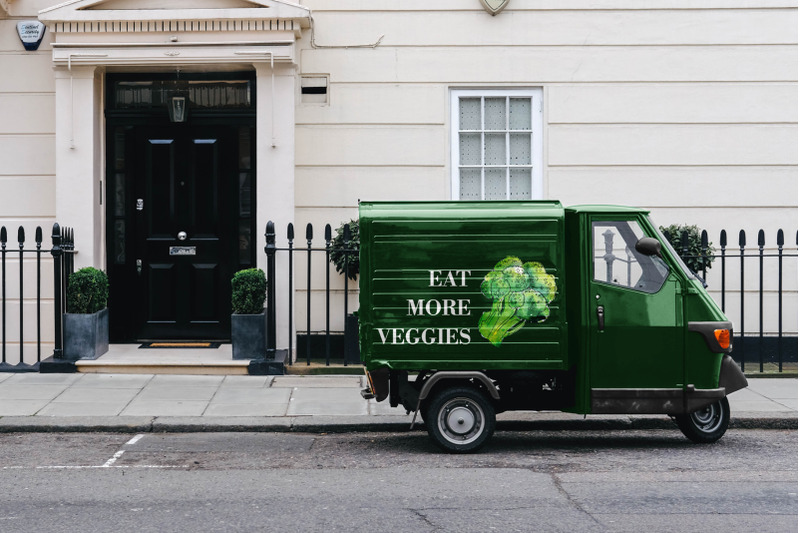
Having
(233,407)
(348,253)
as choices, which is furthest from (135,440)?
(348,253)

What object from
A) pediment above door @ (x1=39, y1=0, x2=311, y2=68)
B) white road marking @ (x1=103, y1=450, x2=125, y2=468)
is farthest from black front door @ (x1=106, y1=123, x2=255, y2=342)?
white road marking @ (x1=103, y1=450, x2=125, y2=468)

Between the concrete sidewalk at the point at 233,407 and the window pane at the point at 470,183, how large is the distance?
2867 mm

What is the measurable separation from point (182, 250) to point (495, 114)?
4279 mm

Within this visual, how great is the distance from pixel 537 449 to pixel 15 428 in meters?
4.52

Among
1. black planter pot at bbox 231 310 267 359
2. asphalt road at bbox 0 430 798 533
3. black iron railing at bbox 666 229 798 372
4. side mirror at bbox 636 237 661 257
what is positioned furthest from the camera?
black iron railing at bbox 666 229 798 372

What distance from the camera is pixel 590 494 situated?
6.39 meters

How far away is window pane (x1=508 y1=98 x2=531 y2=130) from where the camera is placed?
12203 millimetres

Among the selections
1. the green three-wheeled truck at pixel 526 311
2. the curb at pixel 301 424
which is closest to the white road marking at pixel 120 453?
the curb at pixel 301 424

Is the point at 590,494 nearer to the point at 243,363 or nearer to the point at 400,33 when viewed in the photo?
the point at 243,363

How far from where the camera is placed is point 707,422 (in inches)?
320

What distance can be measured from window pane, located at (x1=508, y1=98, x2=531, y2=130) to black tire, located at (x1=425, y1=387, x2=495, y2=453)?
5.36 meters

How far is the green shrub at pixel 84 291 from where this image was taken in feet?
35.6

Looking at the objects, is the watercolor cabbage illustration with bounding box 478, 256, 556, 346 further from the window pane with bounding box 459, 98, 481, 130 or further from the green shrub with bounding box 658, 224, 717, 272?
the window pane with bounding box 459, 98, 481, 130

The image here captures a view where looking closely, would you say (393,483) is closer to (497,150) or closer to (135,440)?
(135,440)
